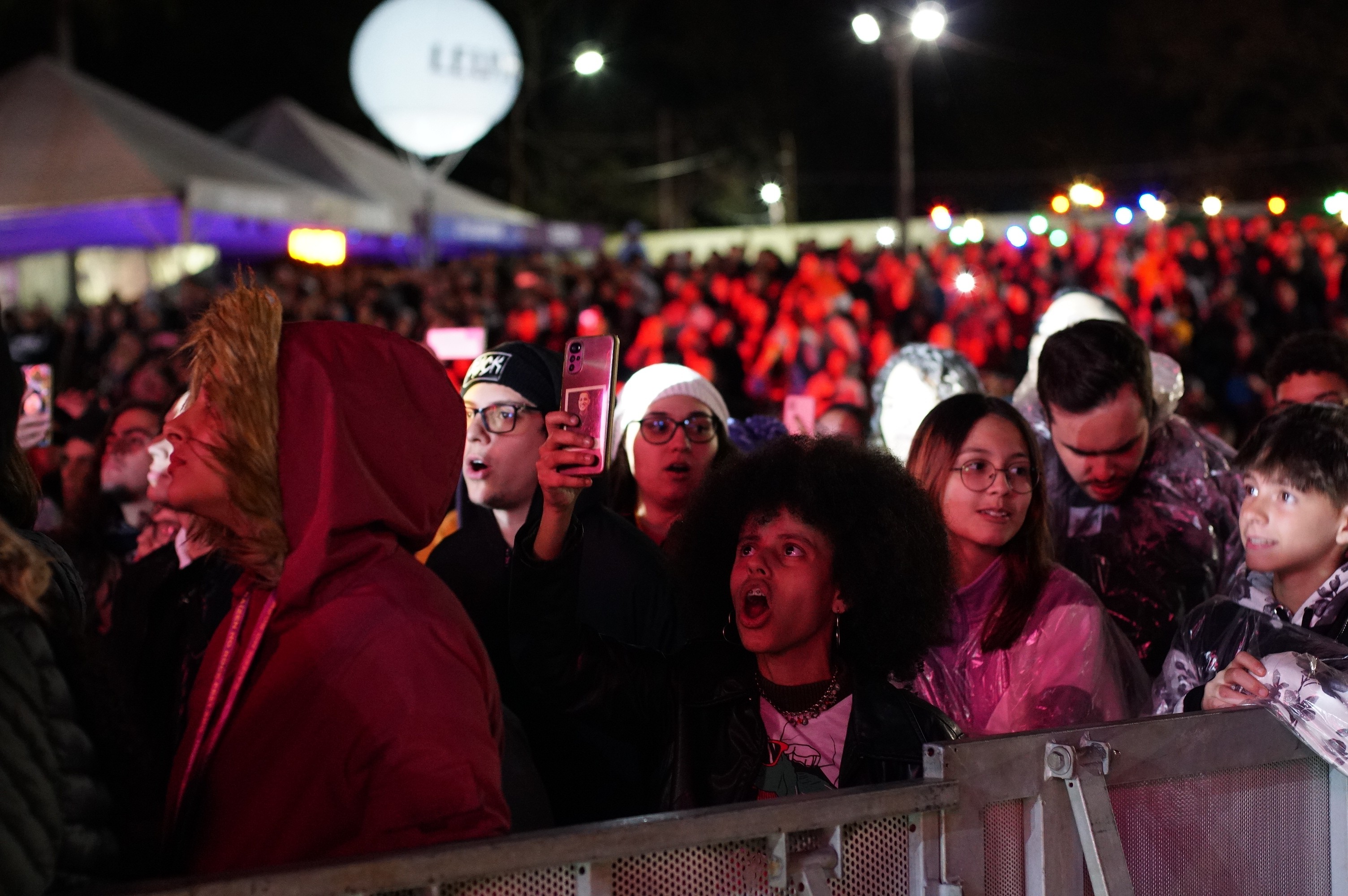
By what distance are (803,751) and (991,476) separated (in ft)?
3.59

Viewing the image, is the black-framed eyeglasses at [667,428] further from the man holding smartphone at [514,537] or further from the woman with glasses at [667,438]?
the man holding smartphone at [514,537]

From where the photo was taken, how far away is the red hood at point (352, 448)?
193cm

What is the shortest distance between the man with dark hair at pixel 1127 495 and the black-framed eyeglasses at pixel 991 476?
0.70 m

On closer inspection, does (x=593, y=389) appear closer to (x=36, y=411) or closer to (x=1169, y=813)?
(x=1169, y=813)

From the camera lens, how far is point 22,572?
149 cm

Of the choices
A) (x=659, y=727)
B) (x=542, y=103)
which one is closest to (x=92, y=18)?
(x=542, y=103)

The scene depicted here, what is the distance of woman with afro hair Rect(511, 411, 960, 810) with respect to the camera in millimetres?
2518

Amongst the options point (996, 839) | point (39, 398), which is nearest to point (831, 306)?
point (39, 398)

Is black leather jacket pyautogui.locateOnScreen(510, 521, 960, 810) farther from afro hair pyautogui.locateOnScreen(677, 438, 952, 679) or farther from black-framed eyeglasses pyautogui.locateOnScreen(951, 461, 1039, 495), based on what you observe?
black-framed eyeglasses pyautogui.locateOnScreen(951, 461, 1039, 495)

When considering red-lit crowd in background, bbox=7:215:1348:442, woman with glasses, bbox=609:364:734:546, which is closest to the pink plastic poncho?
woman with glasses, bbox=609:364:734:546

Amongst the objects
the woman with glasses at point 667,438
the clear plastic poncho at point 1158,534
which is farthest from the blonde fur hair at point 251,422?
the clear plastic poncho at point 1158,534

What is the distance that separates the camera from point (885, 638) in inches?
107

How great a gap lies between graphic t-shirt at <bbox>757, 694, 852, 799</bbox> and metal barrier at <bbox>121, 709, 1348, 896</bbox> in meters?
0.55

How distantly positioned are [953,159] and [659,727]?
4299 cm
